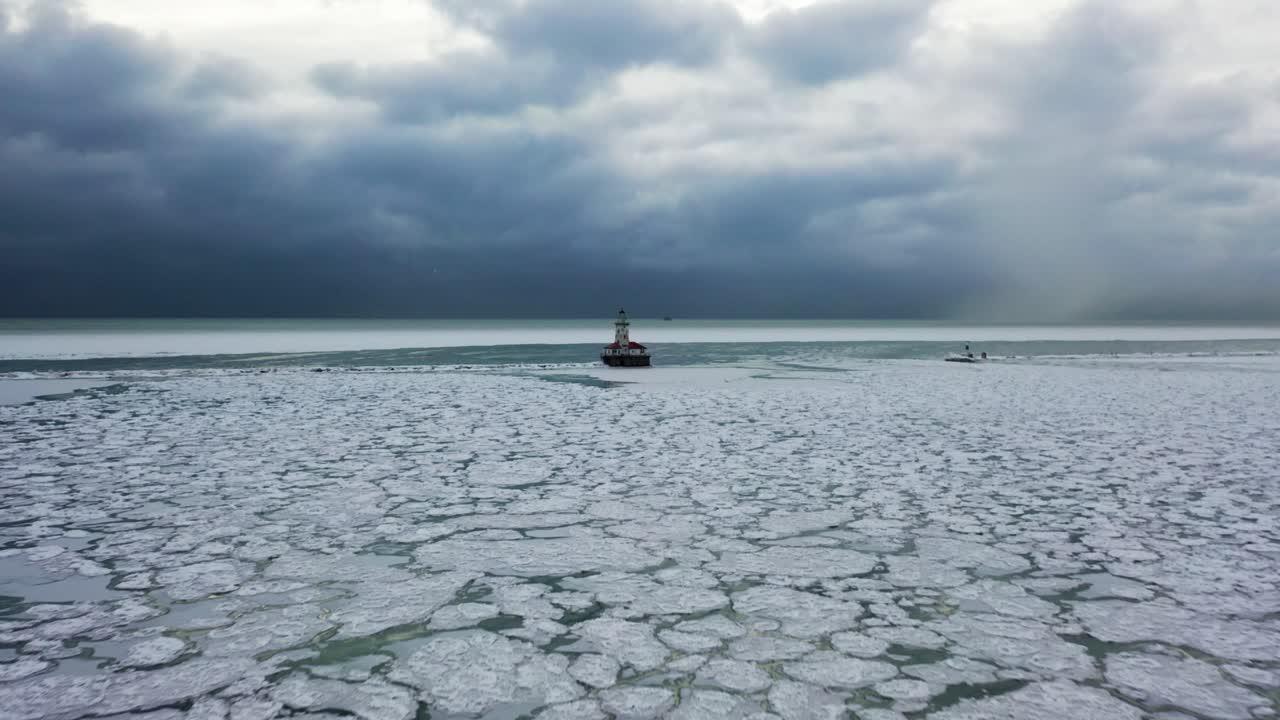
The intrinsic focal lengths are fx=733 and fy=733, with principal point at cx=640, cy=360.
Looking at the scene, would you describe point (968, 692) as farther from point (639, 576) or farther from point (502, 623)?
point (502, 623)

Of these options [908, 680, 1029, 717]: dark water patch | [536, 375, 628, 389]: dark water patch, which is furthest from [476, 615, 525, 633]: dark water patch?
[536, 375, 628, 389]: dark water patch

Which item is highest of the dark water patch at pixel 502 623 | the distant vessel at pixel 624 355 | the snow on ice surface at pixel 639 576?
the distant vessel at pixel 624 355

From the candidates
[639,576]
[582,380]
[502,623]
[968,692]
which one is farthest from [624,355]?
[968,692]

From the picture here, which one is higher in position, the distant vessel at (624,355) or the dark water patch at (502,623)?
the distant vessel at (624,355)

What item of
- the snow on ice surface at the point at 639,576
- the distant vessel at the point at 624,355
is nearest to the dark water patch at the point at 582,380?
the distant vessel at the point at 624,355

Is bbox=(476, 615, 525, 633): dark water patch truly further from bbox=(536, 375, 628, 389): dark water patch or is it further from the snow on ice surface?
bbox=(536, 375, 628, 389): dark water patch

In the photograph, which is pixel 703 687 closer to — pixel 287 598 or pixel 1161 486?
pixel 287 598

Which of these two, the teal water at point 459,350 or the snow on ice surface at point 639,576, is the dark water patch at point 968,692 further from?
the teal water at point 459,350

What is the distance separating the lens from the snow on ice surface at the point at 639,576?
274 centimetres

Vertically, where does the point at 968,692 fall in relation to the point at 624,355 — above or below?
below

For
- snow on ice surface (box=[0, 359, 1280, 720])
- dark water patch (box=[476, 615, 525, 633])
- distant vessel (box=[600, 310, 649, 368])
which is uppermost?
distant vessel (box=[600, 310, 649, 368])

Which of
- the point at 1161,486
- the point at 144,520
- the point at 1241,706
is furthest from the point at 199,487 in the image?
the point at 1161,486

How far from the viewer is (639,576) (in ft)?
13.1

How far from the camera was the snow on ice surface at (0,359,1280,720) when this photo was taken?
2.74 metres
